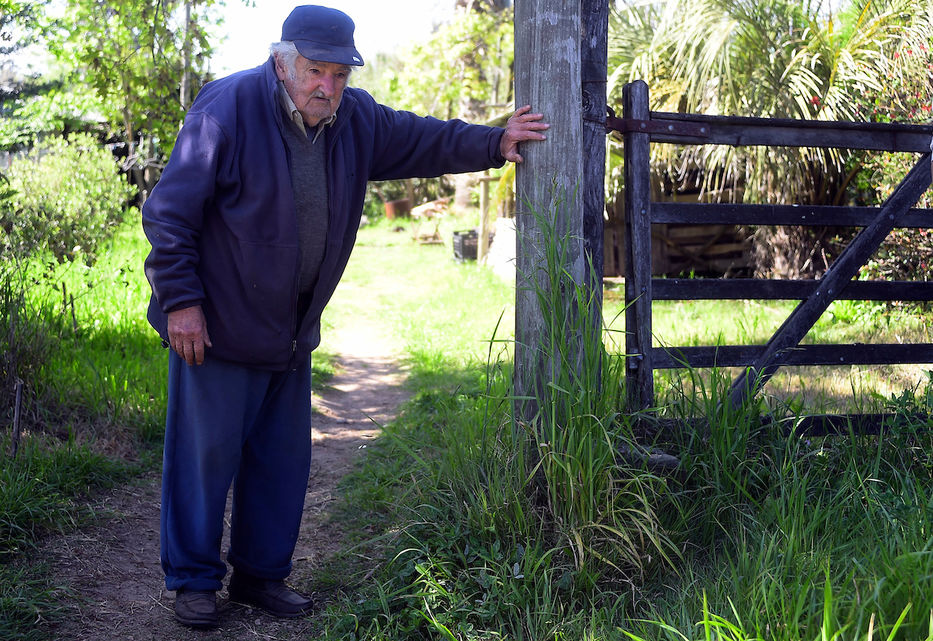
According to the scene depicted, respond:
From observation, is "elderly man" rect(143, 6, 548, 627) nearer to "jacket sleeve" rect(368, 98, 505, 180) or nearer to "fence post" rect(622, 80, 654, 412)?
"jacket sleeve" rect(368, 98, 505, 180)

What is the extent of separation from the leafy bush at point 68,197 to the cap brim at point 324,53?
224 inches

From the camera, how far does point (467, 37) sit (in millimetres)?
17844

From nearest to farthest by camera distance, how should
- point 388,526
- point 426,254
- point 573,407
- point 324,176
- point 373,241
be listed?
point 573,407 < point 324,176 < point 388,526 < point 426,254 < point 373,241

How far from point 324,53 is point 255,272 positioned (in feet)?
2.65

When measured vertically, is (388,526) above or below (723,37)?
below

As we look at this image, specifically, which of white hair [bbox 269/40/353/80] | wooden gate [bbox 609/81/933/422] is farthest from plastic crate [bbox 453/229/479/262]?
white hair [bbox 269/40/353/80]

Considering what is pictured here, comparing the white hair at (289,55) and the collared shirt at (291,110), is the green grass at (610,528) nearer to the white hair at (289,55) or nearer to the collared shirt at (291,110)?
the collared shirt at (291,110)

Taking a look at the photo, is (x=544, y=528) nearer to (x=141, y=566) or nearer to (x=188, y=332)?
(x=188, y=332)

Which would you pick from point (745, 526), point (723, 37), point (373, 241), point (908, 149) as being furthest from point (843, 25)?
point (373, 241)

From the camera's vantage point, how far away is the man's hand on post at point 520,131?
3.20m

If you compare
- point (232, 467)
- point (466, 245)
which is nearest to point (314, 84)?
point (232, 467)

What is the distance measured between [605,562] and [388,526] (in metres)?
1.31

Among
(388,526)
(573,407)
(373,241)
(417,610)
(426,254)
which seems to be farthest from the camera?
(373,241)

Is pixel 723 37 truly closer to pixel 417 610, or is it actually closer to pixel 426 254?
pixel 417 610
